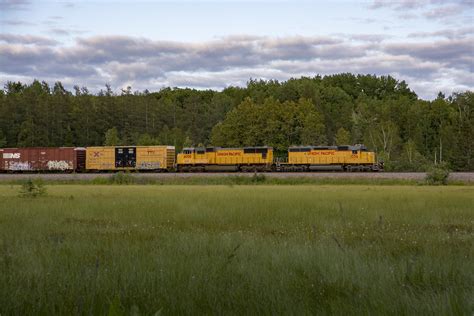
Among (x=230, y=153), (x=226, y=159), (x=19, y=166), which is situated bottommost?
(x=19, y=166)

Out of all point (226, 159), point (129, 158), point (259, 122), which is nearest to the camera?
point (226, 159)

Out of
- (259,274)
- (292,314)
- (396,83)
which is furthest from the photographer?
(396,83)

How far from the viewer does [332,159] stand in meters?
59.0

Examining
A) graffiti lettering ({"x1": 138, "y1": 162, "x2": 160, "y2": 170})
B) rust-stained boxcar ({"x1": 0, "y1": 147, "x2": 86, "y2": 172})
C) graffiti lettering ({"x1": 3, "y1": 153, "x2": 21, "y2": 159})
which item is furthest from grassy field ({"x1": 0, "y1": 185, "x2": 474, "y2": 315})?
graffiti lettering ({"x1": 3, "y1": 153, "x2": 21, "y2": 159})

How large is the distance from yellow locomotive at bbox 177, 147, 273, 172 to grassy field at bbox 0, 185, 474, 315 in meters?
46.4

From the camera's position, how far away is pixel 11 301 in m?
6.23

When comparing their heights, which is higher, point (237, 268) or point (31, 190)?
point (237, 268)

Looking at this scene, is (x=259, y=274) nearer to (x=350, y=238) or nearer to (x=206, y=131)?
(x=350, y=238)

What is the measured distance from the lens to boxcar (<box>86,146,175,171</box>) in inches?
2424

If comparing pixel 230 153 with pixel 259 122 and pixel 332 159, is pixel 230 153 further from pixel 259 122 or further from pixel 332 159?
pixel 259 122

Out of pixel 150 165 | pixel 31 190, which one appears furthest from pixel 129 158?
pixel 31 190

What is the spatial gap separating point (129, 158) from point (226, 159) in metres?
11.3

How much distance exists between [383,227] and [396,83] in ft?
480

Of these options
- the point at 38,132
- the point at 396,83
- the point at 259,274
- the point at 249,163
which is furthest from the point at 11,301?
the point at 396,83
